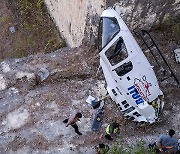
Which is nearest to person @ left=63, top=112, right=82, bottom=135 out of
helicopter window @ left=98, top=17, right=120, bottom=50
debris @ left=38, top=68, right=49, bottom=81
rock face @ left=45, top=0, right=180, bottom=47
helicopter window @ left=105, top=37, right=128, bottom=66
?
helicopter window @ left=105, top=37, right=128, bottom=66

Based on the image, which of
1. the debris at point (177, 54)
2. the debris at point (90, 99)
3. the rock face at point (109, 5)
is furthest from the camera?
the debris at point (177, 54)

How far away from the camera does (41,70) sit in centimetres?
1261

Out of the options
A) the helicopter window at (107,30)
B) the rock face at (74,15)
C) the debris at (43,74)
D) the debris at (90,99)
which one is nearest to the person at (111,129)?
the debris at (90,99)

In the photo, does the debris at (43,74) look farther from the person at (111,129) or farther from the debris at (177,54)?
the debris at (177,54)

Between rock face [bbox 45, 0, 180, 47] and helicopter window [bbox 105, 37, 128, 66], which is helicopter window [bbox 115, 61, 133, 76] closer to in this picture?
helicopter window [bbox 105, 37, 128, 66]

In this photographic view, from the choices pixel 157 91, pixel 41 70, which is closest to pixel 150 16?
A: pixel 157 91

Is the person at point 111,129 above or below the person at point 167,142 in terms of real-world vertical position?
above

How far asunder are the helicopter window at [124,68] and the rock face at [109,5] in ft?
6.12

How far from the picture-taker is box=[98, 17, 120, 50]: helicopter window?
11.0m

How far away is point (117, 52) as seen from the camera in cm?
1087

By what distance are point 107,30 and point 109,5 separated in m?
0.87

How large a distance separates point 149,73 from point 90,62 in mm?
2329

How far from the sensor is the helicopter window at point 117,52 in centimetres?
1082

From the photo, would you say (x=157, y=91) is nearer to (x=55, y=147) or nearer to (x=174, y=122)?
(x=174, y=122)
